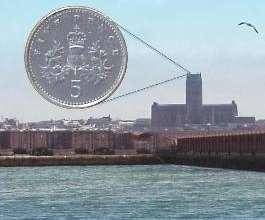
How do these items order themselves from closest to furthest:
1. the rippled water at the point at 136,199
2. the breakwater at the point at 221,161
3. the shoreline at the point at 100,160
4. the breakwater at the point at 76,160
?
the rippled water at the point at 136,199 → the breakwater at the point at 221,161 → the shoreline at the point at 100,160 → the breakwater at the point at 76,160

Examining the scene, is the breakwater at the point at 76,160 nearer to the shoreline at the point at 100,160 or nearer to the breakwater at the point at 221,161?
the shoreline at the point at 100,160

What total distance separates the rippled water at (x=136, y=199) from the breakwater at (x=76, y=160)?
2496 inches

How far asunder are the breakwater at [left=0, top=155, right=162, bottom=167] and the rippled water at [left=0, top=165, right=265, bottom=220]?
6339cm

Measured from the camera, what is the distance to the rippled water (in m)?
52.7

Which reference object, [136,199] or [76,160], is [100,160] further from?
[136,199]

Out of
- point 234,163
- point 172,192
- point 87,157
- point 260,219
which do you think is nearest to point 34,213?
point 260,219

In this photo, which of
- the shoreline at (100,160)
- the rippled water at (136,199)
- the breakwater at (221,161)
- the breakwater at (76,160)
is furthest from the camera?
the breakwater at (76,160)

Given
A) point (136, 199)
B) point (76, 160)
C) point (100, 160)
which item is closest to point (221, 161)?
point (100, 160)

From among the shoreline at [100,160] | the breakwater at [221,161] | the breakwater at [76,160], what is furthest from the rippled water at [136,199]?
the breakwater at [76,160]

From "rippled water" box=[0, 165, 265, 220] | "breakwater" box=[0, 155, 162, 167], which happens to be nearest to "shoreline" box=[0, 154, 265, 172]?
"breakwater" box=[0, 155, 162, 167]

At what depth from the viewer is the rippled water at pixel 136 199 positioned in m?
52.7

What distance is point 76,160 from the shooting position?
15588 cm

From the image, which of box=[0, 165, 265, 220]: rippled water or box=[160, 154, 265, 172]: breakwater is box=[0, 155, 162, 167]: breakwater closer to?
box=[160, 154, 265, 172]: breakwater

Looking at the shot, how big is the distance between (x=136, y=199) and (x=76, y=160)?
9289 cm
